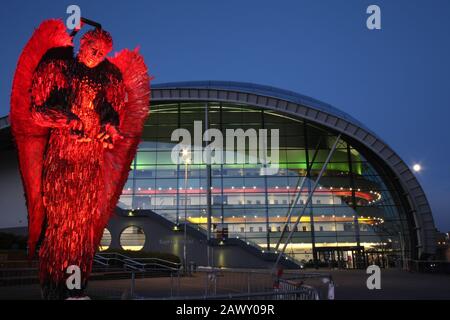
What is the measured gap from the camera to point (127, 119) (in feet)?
30.6

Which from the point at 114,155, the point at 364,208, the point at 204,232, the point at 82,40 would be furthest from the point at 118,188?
the point at 364,208

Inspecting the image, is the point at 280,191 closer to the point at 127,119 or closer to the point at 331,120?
the point at 331,120

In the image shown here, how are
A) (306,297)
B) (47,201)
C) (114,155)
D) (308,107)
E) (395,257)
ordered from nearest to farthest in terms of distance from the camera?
(47,201)
(306,297)
(114,155)
(308,107)
(395,257)

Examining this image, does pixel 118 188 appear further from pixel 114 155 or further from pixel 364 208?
pixel 364 208

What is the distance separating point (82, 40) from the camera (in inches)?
333

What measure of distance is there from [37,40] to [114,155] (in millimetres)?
2671

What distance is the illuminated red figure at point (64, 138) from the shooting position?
771 cm

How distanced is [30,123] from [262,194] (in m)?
31.9

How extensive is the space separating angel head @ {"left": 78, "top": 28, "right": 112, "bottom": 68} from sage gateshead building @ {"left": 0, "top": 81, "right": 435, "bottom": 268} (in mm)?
27716
